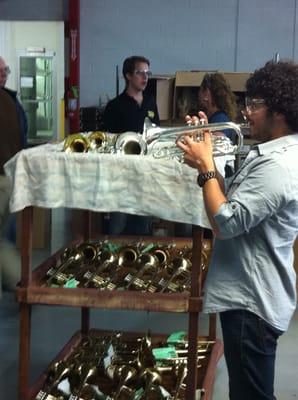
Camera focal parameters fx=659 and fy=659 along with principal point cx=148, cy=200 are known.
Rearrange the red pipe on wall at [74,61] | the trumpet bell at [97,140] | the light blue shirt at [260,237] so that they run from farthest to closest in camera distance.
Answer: the red pipe on wall at [74,61] < the trumpet bell at [97,140] < the light blue shirt at [260,237]

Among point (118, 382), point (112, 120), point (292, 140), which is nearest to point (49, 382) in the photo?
point (118, 382)

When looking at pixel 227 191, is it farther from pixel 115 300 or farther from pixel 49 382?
pixel 49 382

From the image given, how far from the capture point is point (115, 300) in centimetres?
250

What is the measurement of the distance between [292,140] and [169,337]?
1.66m

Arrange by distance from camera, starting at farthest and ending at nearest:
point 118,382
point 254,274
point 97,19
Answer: point 97,19
point 118,382
point 254,274

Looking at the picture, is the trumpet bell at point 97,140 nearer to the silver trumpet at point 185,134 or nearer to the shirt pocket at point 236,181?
the silver trumpet at point 185,134

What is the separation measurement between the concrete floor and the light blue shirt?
1136 mm

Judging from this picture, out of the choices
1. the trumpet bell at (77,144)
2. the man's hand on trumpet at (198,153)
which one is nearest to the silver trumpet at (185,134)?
the man's hand on trumpet at (198,153)

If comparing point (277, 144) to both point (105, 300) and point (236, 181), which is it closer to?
point (236, 181)

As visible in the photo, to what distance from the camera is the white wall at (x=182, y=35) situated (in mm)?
6668

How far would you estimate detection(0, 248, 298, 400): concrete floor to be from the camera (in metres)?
3.00

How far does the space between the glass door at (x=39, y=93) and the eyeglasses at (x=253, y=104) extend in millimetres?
6869

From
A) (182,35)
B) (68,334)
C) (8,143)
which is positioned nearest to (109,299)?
(68,334)

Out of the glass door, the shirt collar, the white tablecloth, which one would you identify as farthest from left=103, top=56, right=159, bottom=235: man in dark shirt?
the glass door
